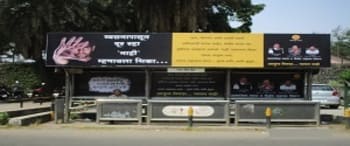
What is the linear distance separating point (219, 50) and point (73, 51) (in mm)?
5445

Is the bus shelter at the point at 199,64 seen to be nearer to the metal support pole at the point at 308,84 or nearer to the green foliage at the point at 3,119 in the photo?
the metal support pole at the point at 308,84

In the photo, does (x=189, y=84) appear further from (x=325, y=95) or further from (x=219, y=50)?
(x=325, y=95)

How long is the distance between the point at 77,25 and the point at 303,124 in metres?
25.7

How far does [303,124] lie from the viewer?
936 inches

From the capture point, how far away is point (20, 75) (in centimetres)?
4612

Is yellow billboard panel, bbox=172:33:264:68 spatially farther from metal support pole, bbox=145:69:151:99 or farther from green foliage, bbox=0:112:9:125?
green foliage, bbox=0:112:9:125

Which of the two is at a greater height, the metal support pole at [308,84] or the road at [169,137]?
the metal support pole at [308,84]

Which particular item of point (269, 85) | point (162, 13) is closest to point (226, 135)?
point (269, 85)

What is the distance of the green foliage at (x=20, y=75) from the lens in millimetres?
45625

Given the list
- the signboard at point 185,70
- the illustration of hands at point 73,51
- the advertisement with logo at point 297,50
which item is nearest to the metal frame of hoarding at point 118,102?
the illustration of hands at point 73,51

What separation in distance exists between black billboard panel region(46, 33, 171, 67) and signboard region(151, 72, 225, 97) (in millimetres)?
1489

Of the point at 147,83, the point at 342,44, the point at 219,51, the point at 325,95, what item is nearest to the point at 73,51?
the point at 147,83

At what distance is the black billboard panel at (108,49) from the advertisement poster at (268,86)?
3.20 metres

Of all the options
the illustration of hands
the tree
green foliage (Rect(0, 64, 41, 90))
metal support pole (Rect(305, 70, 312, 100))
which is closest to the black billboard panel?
the illustration of hands
